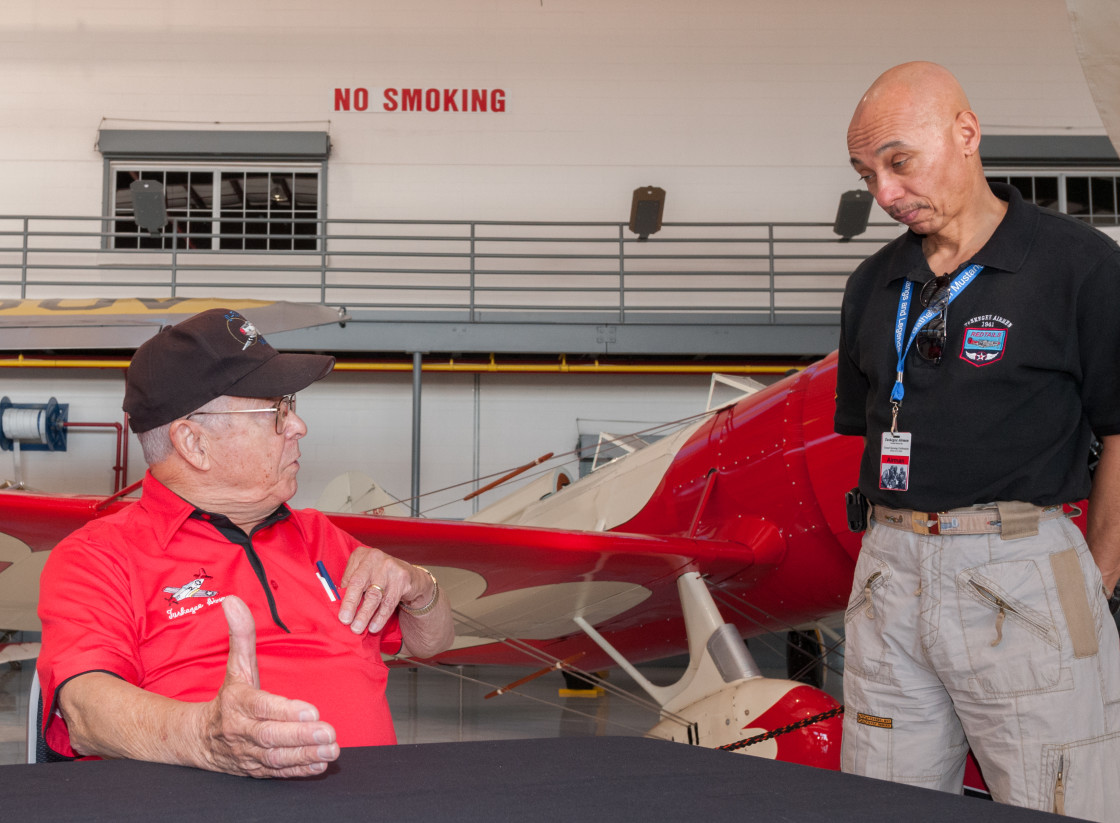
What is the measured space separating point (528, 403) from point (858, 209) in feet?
12.3

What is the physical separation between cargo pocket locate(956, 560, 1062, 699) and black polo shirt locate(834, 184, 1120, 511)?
13 centimetres

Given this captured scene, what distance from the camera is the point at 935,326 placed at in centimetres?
157

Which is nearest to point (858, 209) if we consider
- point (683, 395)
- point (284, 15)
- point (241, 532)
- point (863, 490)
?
point (683, 395)

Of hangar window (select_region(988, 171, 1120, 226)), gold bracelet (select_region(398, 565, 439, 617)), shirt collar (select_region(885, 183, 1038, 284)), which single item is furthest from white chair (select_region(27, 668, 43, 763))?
hangar window (select_region(988, 171, 1120, 226))

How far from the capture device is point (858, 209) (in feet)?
28.3

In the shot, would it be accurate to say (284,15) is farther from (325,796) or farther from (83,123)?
(325,796)

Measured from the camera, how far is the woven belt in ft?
4.92

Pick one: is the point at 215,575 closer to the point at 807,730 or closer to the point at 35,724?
the point at 35,724

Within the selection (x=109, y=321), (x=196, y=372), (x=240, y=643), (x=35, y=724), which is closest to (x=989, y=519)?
(x=240, y=643)

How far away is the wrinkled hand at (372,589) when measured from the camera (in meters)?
1.43

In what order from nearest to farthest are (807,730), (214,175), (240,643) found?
(240,643)
(807,730)
(214,175)

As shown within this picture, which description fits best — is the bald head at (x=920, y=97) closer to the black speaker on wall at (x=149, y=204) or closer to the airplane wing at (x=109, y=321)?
the airplane wing at (x=109, y=321)

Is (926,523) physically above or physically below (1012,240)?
below

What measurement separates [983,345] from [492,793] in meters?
1.11
